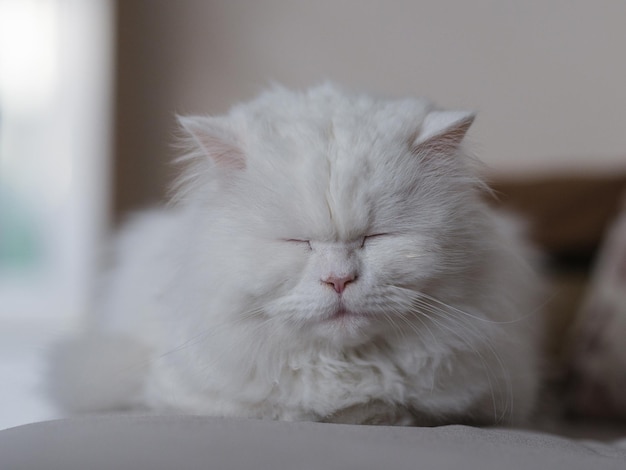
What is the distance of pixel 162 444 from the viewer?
85cm

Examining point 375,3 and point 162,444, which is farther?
point 375,3

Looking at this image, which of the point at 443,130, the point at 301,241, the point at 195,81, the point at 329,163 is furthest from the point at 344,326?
the point at 195,81

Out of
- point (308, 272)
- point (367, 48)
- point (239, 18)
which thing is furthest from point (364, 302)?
point (239, 18)

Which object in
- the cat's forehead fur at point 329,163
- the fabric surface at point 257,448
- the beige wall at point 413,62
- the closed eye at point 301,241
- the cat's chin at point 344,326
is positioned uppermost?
the beige wall at point 413,62

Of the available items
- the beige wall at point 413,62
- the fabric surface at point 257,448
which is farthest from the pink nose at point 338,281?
the beige wall at point 413,62

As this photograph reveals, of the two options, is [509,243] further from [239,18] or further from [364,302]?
[239,18]

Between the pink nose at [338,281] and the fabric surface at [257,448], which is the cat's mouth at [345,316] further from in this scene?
the fabric surface at [257,448]

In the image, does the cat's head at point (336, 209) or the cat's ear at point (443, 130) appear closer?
the cat's head at point (336, 209)

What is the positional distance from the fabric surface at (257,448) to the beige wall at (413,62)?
6.13 ft

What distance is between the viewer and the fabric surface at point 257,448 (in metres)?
0.82

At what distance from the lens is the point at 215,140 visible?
1.15 meters

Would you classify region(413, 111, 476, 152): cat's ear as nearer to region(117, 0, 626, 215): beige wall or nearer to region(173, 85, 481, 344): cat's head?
region(173, 85, 481, 344): cat's head

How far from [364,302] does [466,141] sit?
43 centimetres

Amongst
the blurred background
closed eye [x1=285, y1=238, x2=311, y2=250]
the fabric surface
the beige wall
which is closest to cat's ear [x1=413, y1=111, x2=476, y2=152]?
closed eye [x1=285, y1=238, x2=311, y2=250]
